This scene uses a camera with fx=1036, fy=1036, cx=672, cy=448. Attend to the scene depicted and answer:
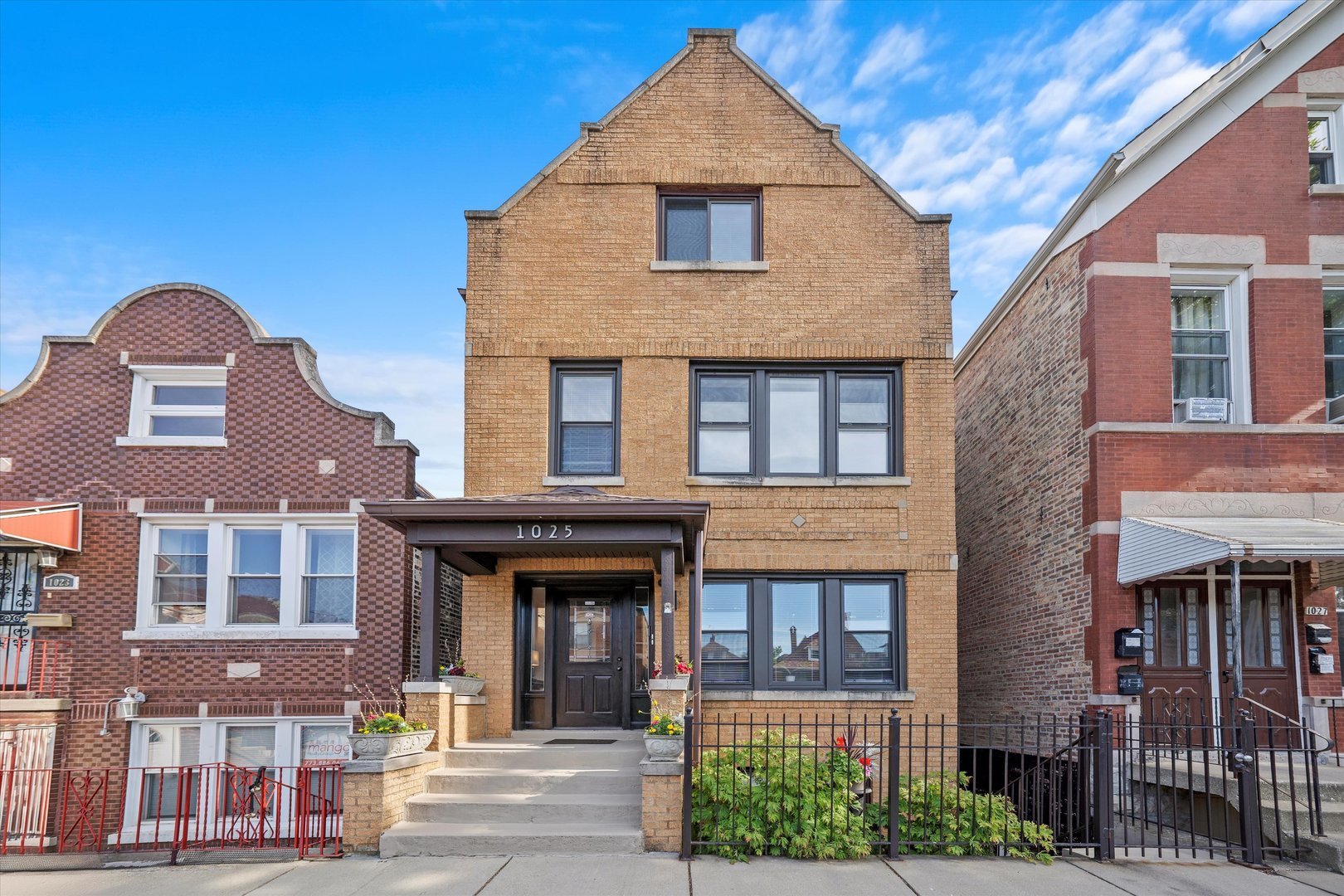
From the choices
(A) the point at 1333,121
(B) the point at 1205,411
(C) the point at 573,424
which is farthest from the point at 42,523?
(A) the point at 1333,121

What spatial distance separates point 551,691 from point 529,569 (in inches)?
68.8

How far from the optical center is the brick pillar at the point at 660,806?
9.66 meters

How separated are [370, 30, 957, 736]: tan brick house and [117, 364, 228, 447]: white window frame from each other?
380 centimetres

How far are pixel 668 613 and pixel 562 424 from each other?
12.5 feet

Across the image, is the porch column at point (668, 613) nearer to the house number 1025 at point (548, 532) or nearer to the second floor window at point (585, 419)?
the house number 1025 at point (548, 532)

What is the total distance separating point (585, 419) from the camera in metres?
14.5

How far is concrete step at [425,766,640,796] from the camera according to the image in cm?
1084

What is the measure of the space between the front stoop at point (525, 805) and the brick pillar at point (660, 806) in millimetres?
132

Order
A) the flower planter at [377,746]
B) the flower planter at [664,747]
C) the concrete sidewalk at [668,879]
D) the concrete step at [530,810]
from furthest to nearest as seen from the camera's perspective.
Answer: the concrete step at [530,810], the flower planter at [377,746], the flower planter at [664,747], the concrete sidewalk at [668,879]

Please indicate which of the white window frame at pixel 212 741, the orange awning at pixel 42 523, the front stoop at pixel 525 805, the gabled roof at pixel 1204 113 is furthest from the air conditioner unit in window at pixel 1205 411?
the orange awning at pixel 42 523

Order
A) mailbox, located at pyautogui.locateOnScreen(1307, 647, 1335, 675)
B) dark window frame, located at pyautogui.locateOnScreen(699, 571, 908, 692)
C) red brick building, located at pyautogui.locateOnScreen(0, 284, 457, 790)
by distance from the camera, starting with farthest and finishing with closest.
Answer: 1. red brick building, located at pyautogui.locateOnScreen(0, 284, 457, 790)
2. dark window frame, located at pyautogui.locateOnScreen(699, 571, 908, 692)
3. mailbox, located at pyautogui.locateOnScreen(1307, 647, 1335, 675)

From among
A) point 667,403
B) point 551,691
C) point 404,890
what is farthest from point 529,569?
point 404,890

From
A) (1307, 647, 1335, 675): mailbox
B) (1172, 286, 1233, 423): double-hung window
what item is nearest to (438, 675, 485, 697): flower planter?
(1172, 286, 1233, 423): double-hung window

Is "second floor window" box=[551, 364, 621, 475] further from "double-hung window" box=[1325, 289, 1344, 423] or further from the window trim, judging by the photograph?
"double-hung window" box=[1325, 289, 1344, 423]
